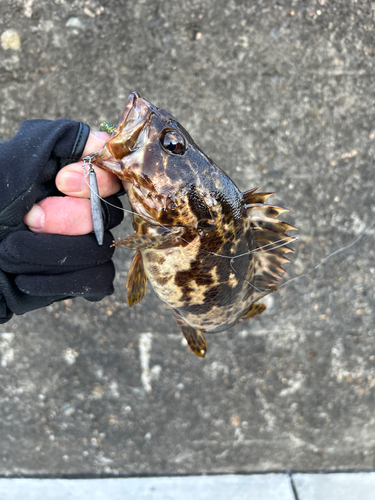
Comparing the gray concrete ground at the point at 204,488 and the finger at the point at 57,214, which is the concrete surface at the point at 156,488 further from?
the finger at the point at 57,214

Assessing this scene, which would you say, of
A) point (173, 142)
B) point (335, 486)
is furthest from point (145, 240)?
point (335, 486)

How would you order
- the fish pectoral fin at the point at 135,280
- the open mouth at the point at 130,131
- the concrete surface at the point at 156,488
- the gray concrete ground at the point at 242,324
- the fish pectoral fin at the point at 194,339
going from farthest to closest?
the concrete surface at the point at 156,488 → the gray concrete ground at the point at 242,324 → the fish pectoral fin at the point at 194,339 → the fish pectoral fin at the point at 135,280 → the open mouth at the point at 130,131

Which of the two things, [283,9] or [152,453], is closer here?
[283,9]

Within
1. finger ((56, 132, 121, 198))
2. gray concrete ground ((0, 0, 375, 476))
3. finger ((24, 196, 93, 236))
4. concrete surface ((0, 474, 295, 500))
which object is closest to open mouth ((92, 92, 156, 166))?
finger ((56, 132, 121, 198))

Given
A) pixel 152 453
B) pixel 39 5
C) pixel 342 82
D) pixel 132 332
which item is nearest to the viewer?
pixel 39 5

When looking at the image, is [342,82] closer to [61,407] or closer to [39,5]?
[39,5]

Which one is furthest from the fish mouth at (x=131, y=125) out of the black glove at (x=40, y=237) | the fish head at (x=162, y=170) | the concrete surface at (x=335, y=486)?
the concrete surface at (x=335, y=486)

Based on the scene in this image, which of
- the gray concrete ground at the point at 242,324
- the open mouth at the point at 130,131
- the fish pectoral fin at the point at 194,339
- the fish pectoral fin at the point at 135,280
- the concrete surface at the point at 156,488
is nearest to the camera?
the open mouth at the point at 130,131

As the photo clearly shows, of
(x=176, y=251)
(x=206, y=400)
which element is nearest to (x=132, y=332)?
(x=206, y=400)
